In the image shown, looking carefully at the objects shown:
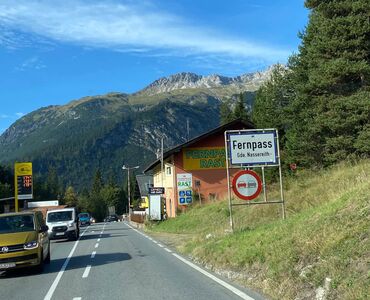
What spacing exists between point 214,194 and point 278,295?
37.4 metres

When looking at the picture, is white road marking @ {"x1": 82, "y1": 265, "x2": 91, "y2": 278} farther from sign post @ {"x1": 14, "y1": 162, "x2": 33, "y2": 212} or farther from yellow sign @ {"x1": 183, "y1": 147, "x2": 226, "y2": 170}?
yellow sign @ {"x1": 183, "y1": 147, "x2": 226, "y2": 170}

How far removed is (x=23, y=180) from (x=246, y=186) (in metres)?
30.9

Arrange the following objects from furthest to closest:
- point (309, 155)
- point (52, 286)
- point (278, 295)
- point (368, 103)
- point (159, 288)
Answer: point (309, 155) → point (368, 103) → point (52, 286) → point (159, 288) → point (278, 295)

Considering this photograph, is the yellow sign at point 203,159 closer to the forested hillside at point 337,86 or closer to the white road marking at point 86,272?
the forested hillside at point 337,86

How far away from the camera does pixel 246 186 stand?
16.3 meters

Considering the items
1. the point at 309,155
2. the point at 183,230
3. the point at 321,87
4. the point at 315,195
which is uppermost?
the point at 321,87

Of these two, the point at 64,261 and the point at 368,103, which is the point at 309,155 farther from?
the point at 64,261

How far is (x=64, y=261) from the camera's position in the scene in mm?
17078

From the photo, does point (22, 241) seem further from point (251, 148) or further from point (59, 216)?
point (59, 216)

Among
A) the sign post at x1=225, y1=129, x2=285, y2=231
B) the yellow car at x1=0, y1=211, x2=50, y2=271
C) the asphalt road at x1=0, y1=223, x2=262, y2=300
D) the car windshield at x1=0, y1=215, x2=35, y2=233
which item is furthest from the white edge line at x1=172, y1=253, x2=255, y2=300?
the car windshield at x1=0, y1=215, x2=35, y2=233

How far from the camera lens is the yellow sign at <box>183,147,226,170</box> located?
152ft

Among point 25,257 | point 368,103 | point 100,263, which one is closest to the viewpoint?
point 25,257

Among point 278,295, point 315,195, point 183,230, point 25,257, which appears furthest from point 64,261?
point 183,230

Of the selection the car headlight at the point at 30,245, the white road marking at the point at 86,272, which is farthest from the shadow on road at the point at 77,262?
the car headlight at the point at 30,245
